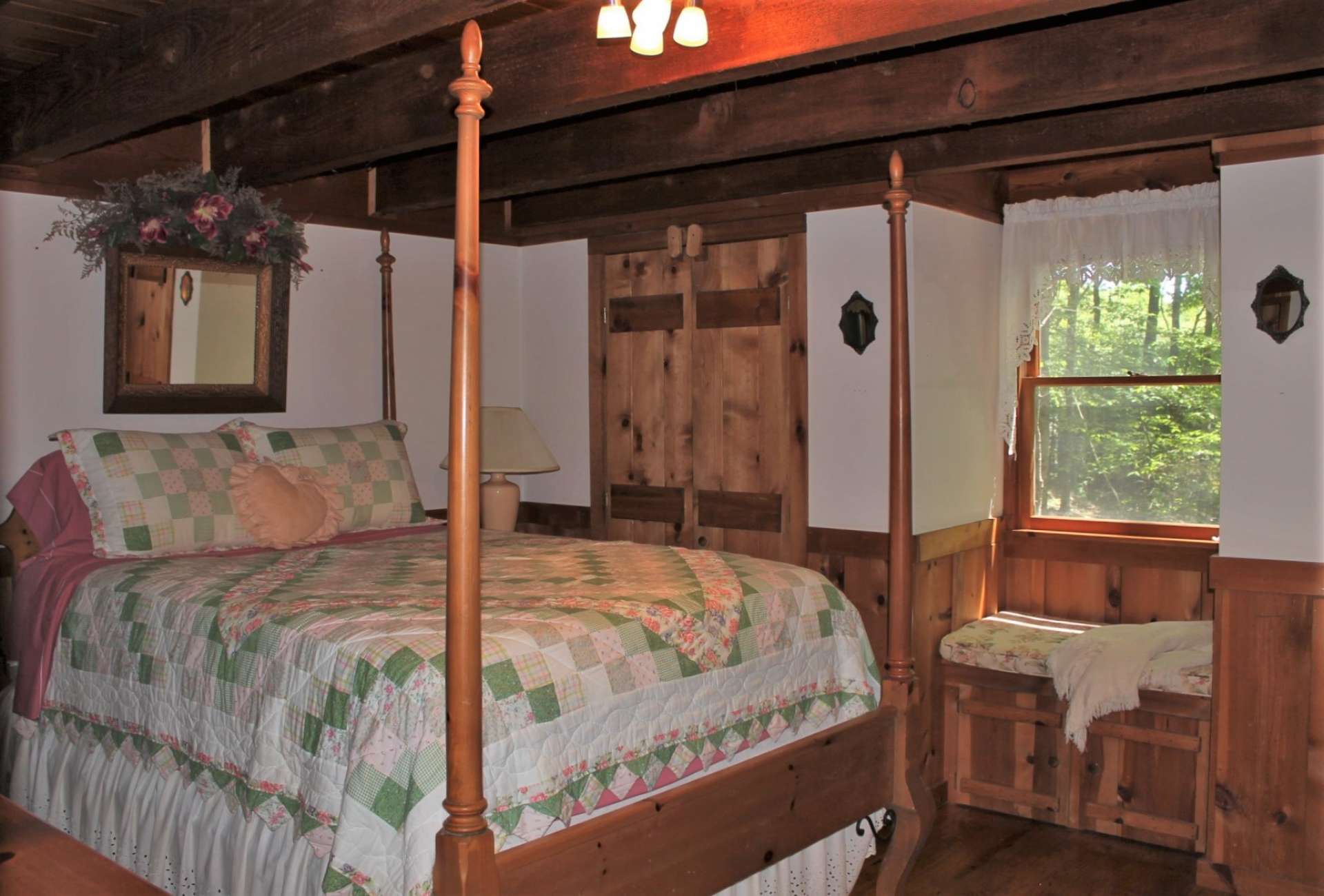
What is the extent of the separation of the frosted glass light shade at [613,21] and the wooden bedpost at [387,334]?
237cm

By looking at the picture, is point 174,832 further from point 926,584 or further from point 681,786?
point 926,584

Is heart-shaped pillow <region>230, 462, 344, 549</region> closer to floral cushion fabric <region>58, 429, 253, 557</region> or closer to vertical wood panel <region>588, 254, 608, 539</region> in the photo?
floral cushion fabric <region>58, 429, 253, 557</region>

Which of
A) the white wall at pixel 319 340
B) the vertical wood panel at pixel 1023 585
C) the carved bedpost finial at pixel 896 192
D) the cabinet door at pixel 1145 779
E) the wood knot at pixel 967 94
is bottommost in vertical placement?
the cabinet door at pixel 1145 779


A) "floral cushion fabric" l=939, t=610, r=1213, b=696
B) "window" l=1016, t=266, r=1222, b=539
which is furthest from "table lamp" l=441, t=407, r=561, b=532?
"window" l=1016, t=266, r=1222, b=539

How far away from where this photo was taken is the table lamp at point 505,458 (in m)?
4.35

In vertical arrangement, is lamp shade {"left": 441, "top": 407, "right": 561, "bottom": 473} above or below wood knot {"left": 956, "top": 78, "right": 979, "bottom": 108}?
below

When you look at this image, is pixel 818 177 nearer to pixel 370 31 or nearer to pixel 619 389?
pixel 619 389

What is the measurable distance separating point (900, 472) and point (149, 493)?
2.12m

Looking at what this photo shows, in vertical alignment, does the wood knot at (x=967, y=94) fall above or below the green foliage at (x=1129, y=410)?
above

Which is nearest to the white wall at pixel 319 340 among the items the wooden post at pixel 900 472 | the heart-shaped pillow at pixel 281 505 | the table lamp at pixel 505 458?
the table lamp at pixel 505 458

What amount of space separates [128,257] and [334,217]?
2.85 feet

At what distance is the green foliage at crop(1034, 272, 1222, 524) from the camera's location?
4047 mm

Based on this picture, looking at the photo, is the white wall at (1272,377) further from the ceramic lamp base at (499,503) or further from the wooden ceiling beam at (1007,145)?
the ceramic lamp base at (499,503)

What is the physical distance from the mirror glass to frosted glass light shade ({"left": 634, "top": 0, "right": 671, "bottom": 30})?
2.23 meters
